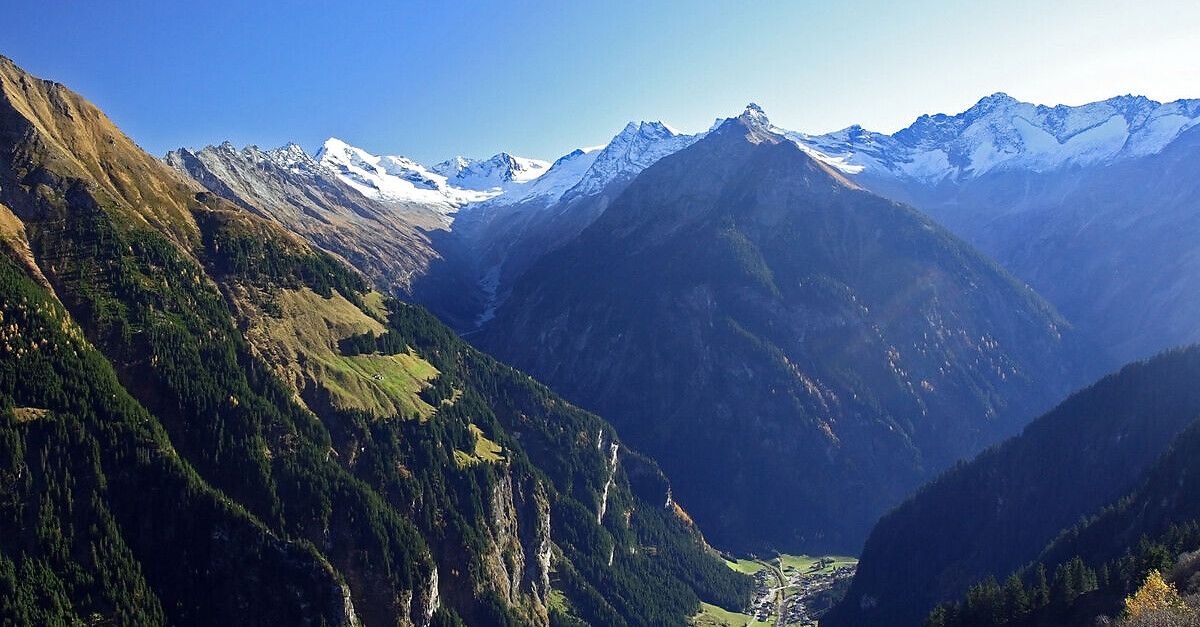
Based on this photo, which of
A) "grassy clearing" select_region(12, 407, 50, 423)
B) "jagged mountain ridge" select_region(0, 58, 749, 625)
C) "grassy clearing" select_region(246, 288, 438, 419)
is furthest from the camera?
"grassy clearing" select_region(246, 288, 438, 419)

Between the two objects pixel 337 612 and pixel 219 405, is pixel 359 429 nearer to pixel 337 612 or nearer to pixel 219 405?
pixel 219 405

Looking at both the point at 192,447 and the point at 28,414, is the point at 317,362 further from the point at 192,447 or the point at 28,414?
the point at 28,414

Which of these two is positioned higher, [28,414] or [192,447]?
[192,447]

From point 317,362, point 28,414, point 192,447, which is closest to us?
point 28,414

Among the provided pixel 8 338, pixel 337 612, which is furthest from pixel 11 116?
pixel 337 612

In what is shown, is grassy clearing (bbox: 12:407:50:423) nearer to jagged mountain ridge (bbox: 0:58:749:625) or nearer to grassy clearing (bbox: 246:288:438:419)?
jagged mountain ridge (bbox: 0:58:749:625)

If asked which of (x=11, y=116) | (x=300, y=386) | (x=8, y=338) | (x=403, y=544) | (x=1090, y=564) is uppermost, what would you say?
(x=11, y=116)

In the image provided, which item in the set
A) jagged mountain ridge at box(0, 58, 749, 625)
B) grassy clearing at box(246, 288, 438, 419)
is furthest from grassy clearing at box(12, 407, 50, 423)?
grassy clearing at box(246, 288, 438, 419)

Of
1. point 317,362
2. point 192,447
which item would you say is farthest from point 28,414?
point 317,362
